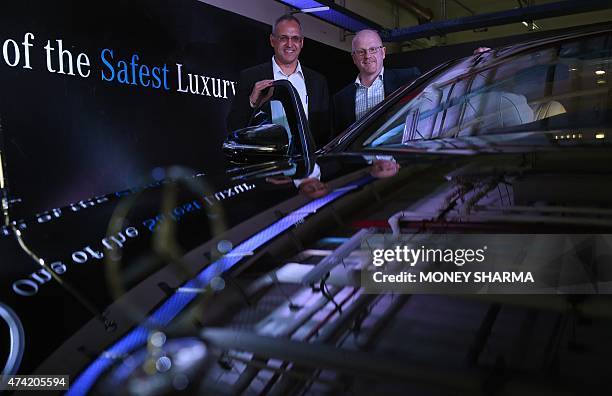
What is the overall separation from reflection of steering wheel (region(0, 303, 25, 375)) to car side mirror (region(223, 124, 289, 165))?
0.84 metres

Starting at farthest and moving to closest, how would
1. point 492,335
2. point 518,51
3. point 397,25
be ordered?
point 397,25 → point 518,51 → point 492,335

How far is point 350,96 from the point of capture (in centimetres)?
371

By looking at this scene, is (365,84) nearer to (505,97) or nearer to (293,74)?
(293,74)

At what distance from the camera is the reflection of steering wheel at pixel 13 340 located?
1.71 feet

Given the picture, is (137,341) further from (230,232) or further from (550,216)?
(550,216)

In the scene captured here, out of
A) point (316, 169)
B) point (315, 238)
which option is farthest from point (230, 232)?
point (316, 169)

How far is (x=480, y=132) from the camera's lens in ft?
4.27

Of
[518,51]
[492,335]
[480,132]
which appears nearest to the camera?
[492,335]

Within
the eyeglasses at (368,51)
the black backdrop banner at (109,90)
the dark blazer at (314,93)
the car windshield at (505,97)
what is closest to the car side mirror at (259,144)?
the car windshield at (505,97)

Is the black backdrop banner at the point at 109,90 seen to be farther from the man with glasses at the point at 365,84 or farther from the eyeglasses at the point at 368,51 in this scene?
the eyeglasses at the point at 368,51

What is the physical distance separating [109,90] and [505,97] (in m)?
3.40

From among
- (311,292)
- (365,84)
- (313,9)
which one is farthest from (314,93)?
(311,292)

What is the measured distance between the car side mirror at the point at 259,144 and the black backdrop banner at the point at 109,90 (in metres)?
2.65

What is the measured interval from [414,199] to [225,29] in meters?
4.92
